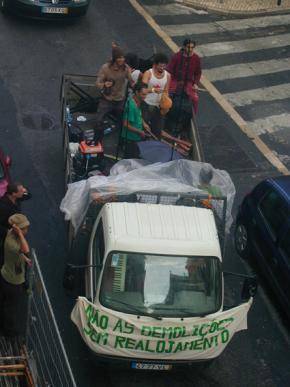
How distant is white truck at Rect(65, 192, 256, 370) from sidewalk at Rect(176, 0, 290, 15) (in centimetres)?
1225

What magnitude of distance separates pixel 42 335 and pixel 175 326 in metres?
1.59

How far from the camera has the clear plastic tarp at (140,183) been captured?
34.2ft

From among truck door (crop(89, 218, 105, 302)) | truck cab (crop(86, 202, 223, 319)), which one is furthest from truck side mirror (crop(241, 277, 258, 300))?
truck door (crop(89, 218, 105, 302))

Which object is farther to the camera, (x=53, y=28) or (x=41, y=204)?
(x=53, y=28)

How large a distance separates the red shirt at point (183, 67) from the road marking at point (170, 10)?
6518 millimetres

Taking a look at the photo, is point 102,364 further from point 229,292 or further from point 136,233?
point 229,292

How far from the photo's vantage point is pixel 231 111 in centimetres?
1664

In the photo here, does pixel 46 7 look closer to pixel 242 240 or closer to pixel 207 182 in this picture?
pixel 242 240

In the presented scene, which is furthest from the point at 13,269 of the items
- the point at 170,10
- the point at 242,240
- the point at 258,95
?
the point at 170,10

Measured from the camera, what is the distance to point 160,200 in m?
10.3

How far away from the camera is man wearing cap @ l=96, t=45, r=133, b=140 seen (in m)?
13.2

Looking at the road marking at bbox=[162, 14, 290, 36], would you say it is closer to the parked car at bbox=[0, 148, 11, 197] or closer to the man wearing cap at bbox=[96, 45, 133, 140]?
the man wearing cap at bbox=[96, 45, 133, 140]

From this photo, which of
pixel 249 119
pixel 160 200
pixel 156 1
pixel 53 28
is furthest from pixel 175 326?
pixel 156 1

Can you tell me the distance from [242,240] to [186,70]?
3.57 meters
